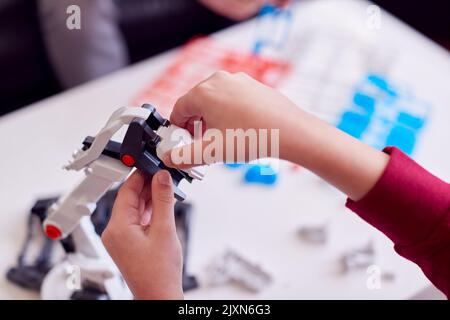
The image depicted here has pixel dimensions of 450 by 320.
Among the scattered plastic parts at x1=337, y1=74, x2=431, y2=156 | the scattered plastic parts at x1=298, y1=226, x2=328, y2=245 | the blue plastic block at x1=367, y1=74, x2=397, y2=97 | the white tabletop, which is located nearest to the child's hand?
the white tabletop

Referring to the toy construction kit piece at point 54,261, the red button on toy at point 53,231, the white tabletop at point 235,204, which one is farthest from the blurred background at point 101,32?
the red button on toy at point 53,231

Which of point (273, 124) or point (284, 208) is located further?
point (284, 208)

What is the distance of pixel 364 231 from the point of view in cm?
88

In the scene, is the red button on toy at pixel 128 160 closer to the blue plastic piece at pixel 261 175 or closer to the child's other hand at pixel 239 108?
the child's other hand at pixel 239 108

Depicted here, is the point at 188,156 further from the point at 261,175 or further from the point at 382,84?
the point at 382,84

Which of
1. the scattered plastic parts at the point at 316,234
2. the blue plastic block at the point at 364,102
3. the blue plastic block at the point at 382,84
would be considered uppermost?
the blue plastic block at the point at 382,84

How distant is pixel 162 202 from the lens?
0.57m

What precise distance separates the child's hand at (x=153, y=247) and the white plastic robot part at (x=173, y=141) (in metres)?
0.03

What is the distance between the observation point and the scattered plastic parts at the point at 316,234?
33.8 inches

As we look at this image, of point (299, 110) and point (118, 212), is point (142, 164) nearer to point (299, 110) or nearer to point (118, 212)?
point (118, 212)

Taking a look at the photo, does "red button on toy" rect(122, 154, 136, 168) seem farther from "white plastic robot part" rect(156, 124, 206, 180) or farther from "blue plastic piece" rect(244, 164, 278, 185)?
"blue plastic piece" rect(244, 164, 278, 185)

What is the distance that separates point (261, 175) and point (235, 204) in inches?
2.6
